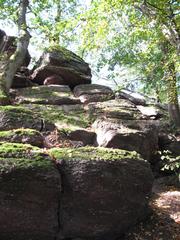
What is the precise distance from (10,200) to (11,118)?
4417 mm

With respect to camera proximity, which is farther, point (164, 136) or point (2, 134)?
point (164, 136)

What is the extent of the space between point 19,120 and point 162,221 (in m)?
5.58

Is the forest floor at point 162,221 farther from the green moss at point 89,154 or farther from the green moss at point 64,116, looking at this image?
the green moss at point 64,116

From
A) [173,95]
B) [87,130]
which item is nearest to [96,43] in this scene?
[87,130]

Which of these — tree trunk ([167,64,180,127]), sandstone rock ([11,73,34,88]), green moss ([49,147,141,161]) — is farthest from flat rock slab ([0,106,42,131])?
tree trunk ([167,64,180,127])

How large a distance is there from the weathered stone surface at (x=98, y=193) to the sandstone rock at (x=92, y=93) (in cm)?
770

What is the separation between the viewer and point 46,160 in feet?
28.3

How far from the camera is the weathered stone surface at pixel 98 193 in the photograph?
8.68 meters

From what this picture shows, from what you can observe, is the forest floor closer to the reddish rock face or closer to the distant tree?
the distant tree

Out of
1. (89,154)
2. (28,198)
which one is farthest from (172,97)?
(28,198)

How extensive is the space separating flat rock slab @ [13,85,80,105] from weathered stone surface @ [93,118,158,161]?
282 centimetres

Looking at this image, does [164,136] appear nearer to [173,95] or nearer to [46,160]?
[173,95]

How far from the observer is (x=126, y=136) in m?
13.0

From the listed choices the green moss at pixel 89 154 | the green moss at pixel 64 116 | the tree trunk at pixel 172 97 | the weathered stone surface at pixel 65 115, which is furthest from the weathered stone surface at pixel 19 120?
the tree trunk at pixel 172 97
